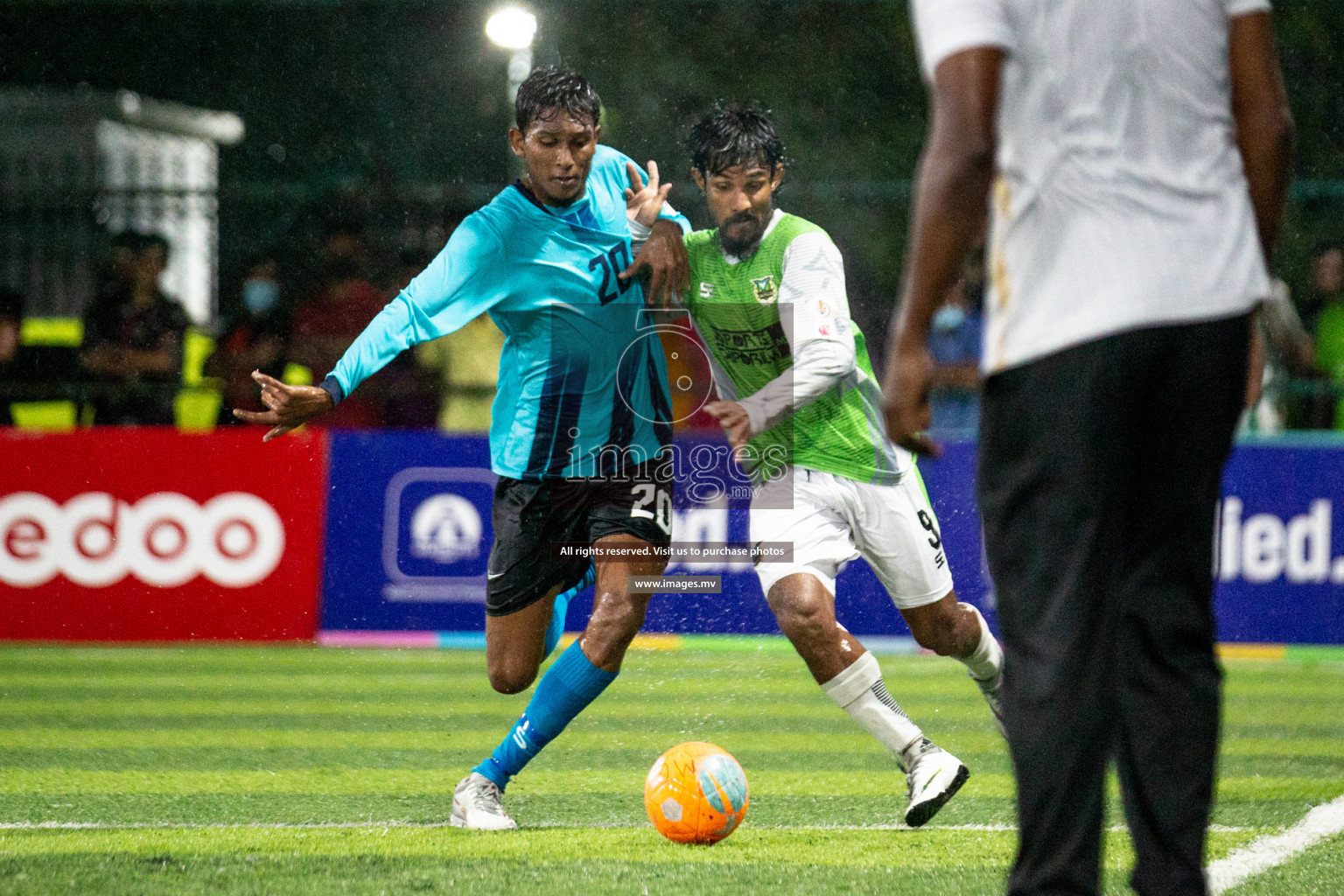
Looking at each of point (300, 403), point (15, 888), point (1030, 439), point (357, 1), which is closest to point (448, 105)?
point (357, 1)

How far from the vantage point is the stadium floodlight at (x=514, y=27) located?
9.33 meters

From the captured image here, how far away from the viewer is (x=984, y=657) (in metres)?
5.07

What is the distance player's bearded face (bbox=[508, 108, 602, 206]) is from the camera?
193 inches

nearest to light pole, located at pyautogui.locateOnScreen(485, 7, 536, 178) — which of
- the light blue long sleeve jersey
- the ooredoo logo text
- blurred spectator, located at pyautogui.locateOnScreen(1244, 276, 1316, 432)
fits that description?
the ooredoo logo text

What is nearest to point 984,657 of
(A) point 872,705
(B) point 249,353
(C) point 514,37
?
(A) point 872,705

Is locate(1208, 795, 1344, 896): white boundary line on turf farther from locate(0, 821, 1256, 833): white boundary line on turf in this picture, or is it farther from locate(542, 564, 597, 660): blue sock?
locate(542, 564, 597, 660): blue sock

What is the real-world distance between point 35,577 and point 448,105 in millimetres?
4962

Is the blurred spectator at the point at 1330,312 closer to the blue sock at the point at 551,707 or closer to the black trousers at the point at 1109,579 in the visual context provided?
the blue sock at the point at 551,707

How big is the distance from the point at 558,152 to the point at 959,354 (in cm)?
577

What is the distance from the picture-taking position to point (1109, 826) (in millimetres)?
4598

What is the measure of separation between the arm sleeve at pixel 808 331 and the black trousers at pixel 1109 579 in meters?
2.27

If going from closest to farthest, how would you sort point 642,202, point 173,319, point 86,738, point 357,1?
1. point 642,202
2. point 86,738
3. point 173,319
4. point 357,1

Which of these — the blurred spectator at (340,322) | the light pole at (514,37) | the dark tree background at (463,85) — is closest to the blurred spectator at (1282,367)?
the dark tree background at (463,85)

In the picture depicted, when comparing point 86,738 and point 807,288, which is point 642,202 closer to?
point 807,288
